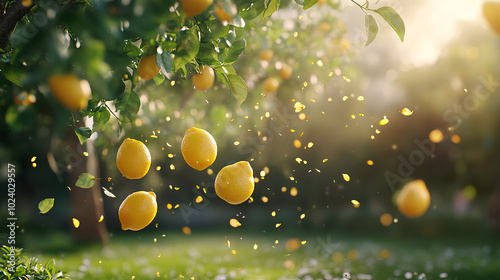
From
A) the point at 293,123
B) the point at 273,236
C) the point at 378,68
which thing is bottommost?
the point at 273,236

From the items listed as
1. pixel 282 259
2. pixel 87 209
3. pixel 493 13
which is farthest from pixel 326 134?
pixel 493 13

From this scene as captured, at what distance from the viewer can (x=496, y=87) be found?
607 cm

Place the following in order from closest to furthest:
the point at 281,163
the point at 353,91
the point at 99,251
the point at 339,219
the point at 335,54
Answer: the point at 335,54 < the point at 353,91 < the point at 99,251 < the point at 281,163 < the point at 339,219

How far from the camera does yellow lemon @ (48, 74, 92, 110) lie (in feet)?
1.68

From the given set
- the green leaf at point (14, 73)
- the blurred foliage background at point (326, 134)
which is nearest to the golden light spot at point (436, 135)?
the blurred foliage background at point (326, 134)

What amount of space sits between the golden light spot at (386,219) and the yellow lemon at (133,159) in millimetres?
8090

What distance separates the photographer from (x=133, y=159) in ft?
4.38

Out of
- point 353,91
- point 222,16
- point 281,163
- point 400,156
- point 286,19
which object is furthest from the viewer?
point 281,163

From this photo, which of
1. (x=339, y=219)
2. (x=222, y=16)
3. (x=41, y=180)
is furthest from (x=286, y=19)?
(x=41, y=180)

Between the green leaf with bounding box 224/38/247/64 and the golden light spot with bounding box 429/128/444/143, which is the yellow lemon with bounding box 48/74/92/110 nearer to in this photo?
the green leaf with bounding box 224/38/247/64

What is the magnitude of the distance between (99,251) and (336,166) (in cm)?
432

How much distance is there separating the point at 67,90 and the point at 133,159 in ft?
2.71

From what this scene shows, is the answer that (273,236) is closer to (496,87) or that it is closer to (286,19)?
(496,87)

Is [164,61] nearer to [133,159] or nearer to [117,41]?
[117,41]
